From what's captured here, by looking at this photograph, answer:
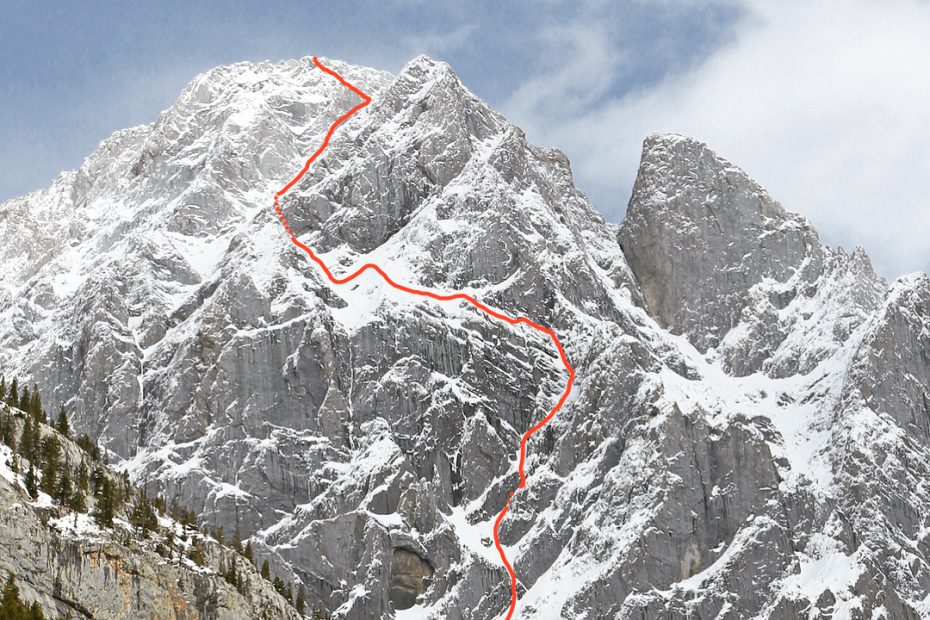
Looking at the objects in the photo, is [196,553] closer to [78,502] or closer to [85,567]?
[78,502]

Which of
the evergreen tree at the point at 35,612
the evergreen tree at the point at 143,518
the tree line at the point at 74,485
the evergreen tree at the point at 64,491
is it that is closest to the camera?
the evergreen tree at the point at 35,612

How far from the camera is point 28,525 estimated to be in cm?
16912

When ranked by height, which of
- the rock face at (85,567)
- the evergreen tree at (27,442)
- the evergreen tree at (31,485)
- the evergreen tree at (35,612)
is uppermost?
the evergreen tree at (27,442)

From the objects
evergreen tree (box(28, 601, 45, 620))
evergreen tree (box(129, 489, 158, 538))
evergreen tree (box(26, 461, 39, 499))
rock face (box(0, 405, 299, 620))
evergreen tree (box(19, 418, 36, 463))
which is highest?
evergreen tree (box(19, 418, 36, 463))

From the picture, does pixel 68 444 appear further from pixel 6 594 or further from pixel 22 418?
pixel 6 594

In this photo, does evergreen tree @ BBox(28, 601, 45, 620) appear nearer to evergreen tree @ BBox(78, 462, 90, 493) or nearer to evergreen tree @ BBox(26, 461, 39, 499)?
evergreen tree @ BBox(26, 461, 39, 499)

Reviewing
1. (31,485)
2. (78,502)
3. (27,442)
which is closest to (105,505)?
(78,502)

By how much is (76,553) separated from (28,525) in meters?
5.73

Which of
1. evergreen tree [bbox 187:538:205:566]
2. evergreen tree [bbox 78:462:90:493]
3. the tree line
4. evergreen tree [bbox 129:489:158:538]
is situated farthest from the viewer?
evergreen tree [bbox 187:538:205:566]

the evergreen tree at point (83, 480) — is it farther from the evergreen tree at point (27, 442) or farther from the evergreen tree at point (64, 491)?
the evergreen tree at point (27, 442)

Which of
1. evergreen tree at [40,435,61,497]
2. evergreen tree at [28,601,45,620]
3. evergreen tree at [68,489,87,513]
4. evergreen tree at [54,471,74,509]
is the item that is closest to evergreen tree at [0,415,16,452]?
evergreen tree at [40,435,61,497]

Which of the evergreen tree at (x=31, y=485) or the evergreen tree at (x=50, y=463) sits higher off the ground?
the evergreen tree at (x=50, y=463)

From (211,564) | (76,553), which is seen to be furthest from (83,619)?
(211,564)

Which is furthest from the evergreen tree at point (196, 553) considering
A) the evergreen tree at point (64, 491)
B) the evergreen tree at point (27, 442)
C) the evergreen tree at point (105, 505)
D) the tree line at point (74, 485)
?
the evergreen tree at point (27, 442)
